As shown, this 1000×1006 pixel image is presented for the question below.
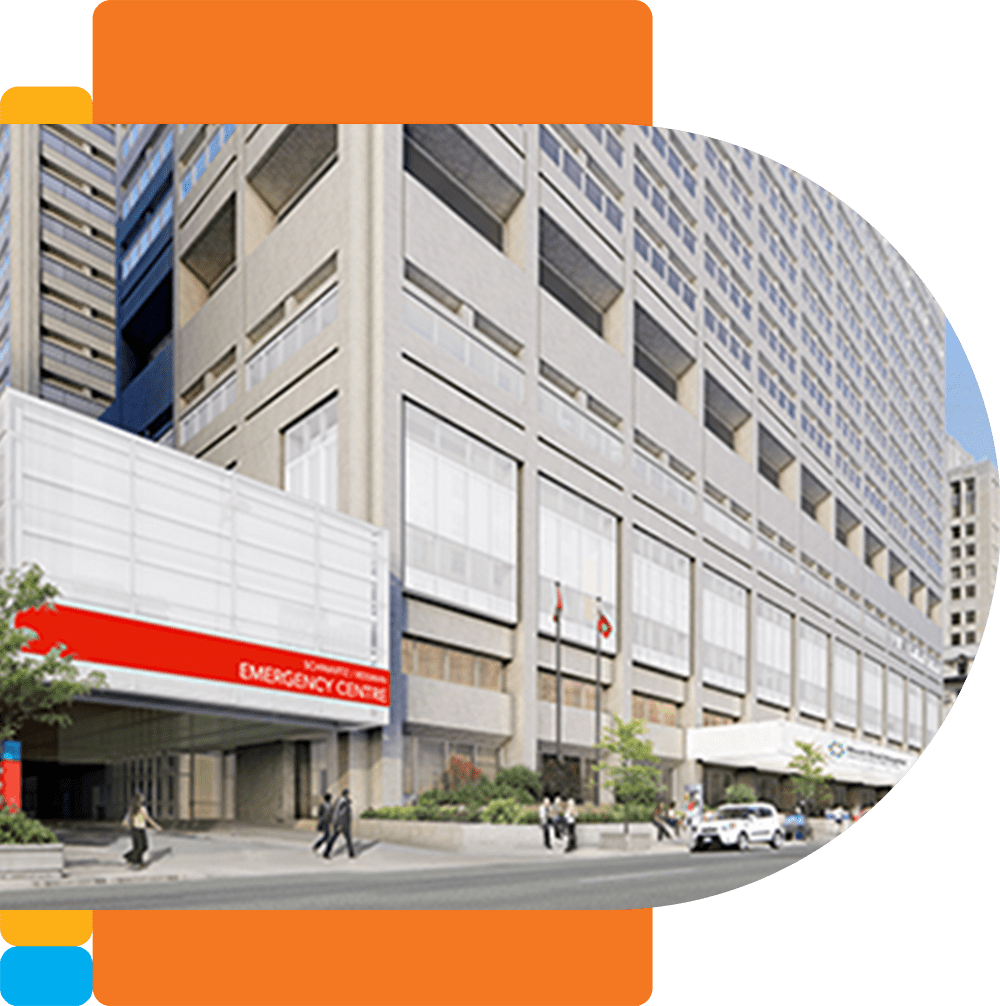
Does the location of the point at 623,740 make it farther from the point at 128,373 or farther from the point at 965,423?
the point at 128,373

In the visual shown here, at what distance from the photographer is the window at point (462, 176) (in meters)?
6.91

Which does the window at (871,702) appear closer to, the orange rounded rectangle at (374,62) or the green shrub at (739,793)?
the green shrub at (739,793)

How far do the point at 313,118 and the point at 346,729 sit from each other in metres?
3.01

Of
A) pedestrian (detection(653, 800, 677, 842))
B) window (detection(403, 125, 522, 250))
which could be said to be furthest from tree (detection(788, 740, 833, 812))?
window (detection(403, 125, 522, 250))

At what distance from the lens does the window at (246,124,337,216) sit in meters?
6.87

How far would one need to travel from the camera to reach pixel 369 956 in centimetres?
709

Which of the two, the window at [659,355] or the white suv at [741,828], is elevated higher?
the window at [659,355]

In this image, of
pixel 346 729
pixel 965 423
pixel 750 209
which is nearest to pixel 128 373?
pixel 346 729

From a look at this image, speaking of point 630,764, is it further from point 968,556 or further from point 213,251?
point 213,251

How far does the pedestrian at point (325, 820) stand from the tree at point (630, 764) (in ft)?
4.58

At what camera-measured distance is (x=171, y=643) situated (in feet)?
20.8

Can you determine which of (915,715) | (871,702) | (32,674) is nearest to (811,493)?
(871,702)

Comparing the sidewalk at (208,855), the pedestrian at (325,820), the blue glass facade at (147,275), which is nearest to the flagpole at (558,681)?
the sidewalk at (208,855)

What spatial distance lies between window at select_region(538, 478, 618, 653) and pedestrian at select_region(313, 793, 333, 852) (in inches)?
53.5
